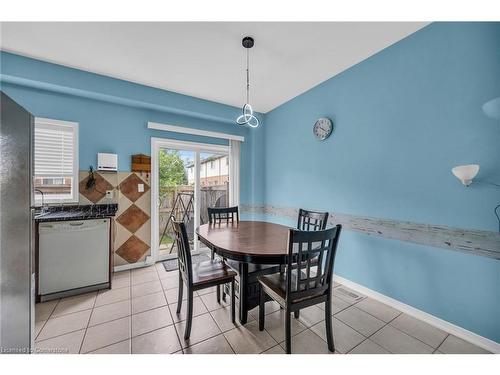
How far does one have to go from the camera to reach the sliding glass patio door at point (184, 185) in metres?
3.31

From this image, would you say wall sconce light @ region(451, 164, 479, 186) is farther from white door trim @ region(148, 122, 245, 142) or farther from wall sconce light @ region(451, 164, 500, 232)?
white door trim @ region(148, 122, 245, 142)

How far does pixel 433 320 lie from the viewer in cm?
181

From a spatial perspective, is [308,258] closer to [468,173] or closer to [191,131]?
[468,173]

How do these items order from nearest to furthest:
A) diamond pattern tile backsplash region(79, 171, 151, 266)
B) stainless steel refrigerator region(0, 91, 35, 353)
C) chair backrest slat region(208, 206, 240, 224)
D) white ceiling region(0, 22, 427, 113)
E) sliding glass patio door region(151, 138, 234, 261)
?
stainless steel refrigerator region(0, 91, 35, 353) → white ceiling region(0, 22, 427, 113) → chair backrest slat region(208, 206, 240, 224) → diamond pattern tile backsplash region(79, 171, 151, 266) → sliding glass patio door region(151, 138, 234, 261)

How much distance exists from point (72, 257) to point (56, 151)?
1435mm

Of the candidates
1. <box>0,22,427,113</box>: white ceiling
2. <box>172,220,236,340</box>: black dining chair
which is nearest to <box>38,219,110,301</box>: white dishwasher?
<box>172,220,236,340</box>: black dining chair

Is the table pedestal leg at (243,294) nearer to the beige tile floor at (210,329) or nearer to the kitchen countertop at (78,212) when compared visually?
the beige tile floor at (210,329)

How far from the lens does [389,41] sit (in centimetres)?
203

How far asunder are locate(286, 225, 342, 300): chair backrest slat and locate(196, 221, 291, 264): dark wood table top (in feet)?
0.39

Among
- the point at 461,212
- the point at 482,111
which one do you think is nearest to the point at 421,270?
the point at 461,212

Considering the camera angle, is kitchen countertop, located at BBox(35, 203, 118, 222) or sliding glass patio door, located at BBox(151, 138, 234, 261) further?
sliding glass patio door, located at BBox(151, 138, 234, 261)

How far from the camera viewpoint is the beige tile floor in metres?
1.55
